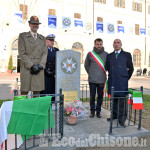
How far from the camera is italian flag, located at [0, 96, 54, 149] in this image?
93.3 inches

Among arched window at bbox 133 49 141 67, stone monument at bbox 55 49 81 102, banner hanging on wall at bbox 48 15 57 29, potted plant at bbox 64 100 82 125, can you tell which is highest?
banner hanging on wall at bbox 48 15 57 29

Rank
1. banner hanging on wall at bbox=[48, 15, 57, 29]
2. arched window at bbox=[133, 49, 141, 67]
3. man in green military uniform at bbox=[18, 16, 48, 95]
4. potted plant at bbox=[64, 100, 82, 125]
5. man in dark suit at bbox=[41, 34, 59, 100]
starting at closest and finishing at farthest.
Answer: man in green military uniform at bbox=[18, 16, 48, 95] → potted plant at bbox=[64, 100, 82, 125] → man in dark suit at bbox=[41, 34, 59, 100] → banner hanging on wall at bbox=[48, 15, 57, 29] → arched window at bbox=[133, 49, 141, 67]

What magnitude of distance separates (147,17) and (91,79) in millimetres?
30076

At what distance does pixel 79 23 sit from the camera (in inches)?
787

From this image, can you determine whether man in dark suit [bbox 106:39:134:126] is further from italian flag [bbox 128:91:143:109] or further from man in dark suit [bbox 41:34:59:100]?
man in dark suit [bbox 41:34:59:100]

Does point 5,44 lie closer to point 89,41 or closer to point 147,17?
point 89,41

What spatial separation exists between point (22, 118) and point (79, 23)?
737 inches

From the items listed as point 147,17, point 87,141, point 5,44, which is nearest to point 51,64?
point 87,141

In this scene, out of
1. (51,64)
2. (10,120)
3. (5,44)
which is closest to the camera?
(10,120)

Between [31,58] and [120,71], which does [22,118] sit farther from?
[120,71]

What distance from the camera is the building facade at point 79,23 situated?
2038 cm

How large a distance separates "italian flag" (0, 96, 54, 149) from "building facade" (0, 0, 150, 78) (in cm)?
1645

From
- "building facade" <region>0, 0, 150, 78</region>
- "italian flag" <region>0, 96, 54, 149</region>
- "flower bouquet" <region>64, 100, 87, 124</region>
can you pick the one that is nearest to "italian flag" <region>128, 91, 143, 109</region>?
"flower bouquet" <region>64, 100, 87, 124</region>

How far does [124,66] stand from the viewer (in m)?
4.03
